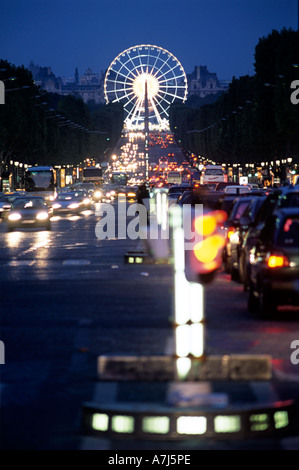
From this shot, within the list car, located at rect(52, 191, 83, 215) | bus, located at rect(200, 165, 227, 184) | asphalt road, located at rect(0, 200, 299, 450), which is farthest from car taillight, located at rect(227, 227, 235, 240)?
bus, located at rect(200, 165, 227, 184)

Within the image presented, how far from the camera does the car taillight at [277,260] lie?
15.5 meters

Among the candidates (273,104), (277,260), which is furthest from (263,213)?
(273,104)

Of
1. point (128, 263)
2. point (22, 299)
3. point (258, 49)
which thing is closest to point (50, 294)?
point (22, 299)

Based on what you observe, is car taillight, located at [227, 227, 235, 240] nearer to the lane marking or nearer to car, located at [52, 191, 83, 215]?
the lane marking

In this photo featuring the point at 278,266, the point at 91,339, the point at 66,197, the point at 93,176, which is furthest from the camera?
the point at 93,176

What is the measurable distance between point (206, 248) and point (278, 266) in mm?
16235

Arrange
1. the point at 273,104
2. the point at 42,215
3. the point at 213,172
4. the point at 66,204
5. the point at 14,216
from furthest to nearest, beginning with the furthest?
the point at 213,172
the point at 273,104
the point at 66,204
the point at 42,215
the point at 14,216

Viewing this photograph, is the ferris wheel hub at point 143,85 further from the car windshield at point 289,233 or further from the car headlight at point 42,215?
the car windshield at point 289,233

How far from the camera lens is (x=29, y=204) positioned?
48.9m

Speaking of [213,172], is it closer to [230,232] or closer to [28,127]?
[28,127]

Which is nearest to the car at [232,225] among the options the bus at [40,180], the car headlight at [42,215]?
the car headlight at [42,215]

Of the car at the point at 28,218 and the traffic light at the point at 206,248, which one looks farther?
the car at the point at 28,218
